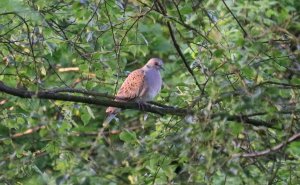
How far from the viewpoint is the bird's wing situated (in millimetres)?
7457

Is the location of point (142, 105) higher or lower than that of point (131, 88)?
higher

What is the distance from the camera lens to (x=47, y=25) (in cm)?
671

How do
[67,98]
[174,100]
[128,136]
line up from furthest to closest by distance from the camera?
[174,100] → [128,136] → [67,98]

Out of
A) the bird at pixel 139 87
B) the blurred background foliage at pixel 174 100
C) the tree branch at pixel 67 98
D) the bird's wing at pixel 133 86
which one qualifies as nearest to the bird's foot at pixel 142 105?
the blurred background foliage at pixel 174 100

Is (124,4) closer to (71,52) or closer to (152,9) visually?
(71,52)

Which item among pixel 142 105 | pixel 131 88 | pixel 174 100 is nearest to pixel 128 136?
pixel 142 105

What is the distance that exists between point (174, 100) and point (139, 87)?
104cm

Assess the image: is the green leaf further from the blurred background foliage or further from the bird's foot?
the bird's foot

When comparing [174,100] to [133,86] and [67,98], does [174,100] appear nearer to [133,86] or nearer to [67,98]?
[133,86]

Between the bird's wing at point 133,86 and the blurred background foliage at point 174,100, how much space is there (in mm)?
113

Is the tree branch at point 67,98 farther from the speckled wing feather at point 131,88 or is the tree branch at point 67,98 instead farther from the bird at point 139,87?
the speckled wing feather at point 131,88

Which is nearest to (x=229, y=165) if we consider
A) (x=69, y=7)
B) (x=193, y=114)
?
Result: (x=193, y=114)

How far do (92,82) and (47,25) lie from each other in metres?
0.61

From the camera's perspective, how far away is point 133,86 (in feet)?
25.2
